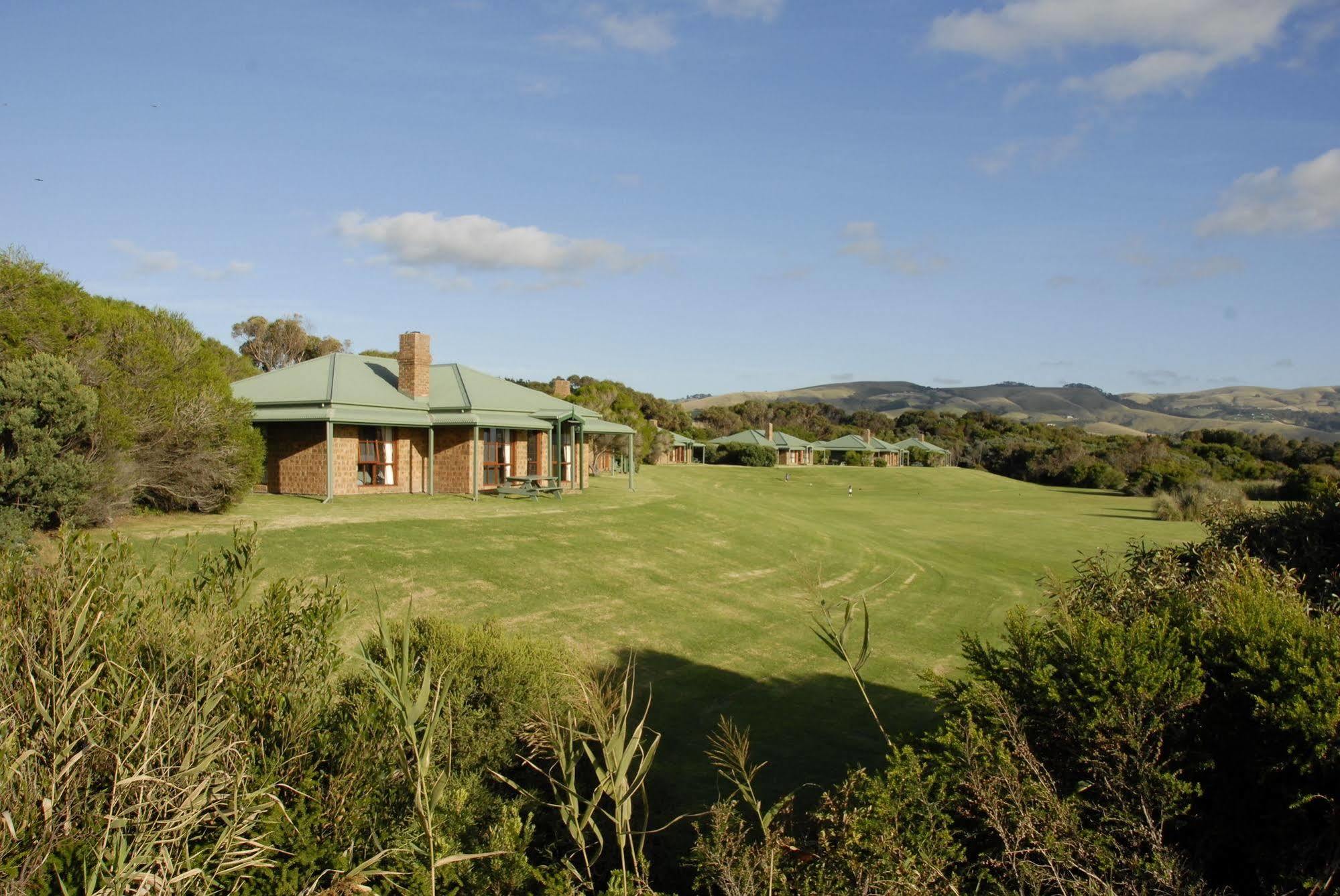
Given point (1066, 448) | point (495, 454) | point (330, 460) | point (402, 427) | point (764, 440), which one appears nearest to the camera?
point (330, 460)

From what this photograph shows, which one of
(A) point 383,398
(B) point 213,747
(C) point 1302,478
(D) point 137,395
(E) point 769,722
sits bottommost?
(E) point 769,722

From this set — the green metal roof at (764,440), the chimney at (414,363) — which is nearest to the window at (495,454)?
the chimney at (414,363)

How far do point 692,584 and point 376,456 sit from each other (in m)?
10.8

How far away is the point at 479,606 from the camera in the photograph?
13859 millimetres

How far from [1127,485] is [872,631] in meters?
51.7

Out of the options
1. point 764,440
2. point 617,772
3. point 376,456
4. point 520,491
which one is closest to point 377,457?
point 376,456

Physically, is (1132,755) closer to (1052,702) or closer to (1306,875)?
(1052,702)

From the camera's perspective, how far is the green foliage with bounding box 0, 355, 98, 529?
42.3 ft

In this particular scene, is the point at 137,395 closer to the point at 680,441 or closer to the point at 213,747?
the point at 213,747

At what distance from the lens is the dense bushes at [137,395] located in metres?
14.4

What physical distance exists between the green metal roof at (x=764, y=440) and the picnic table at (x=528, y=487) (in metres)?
43.3

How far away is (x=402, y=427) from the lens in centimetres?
2412

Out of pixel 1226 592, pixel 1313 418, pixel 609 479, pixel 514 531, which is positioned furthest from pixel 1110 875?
pixel 1313 418

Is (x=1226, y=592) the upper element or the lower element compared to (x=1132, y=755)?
upper
